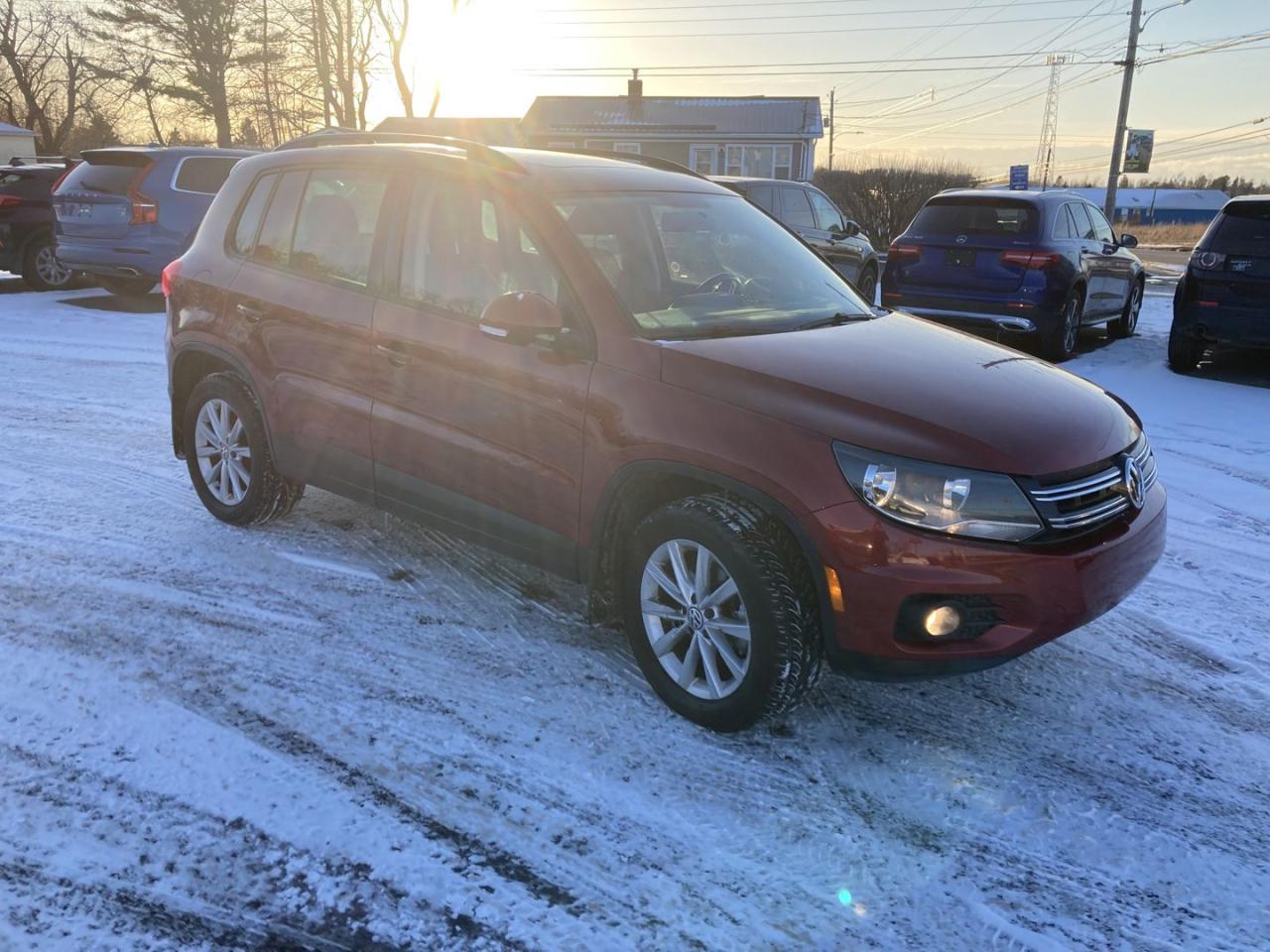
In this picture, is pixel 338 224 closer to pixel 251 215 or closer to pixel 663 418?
pixel 251 215

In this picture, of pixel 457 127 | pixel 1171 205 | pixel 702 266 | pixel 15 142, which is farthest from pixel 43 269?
pixel 1171 205

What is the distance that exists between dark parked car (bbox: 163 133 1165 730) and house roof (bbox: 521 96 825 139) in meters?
45.7

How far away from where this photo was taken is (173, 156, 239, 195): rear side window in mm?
11911

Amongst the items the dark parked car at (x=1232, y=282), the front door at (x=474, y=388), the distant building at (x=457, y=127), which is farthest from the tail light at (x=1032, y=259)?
the distant building at (x=457, y=127)

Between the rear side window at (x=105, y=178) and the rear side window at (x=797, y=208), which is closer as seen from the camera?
the rear side window at (x=105, y=178)

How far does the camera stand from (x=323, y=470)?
14.2 ft

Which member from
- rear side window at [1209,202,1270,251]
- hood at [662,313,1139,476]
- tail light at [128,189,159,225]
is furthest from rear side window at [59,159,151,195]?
rear side window at [1209,202,1270,251]

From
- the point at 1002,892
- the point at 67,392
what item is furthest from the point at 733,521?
the point at 67,392

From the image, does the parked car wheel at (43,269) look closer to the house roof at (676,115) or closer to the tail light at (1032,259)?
the tail light at (1032,259)

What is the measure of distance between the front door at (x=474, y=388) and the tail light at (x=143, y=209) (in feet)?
30.2

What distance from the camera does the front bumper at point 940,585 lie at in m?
→ 2.76

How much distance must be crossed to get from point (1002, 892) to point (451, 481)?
2.36 m

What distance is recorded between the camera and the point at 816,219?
13.4m

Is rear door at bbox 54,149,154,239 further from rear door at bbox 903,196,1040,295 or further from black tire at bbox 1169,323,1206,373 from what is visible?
black tire at bbox 1169,323,1206,373
